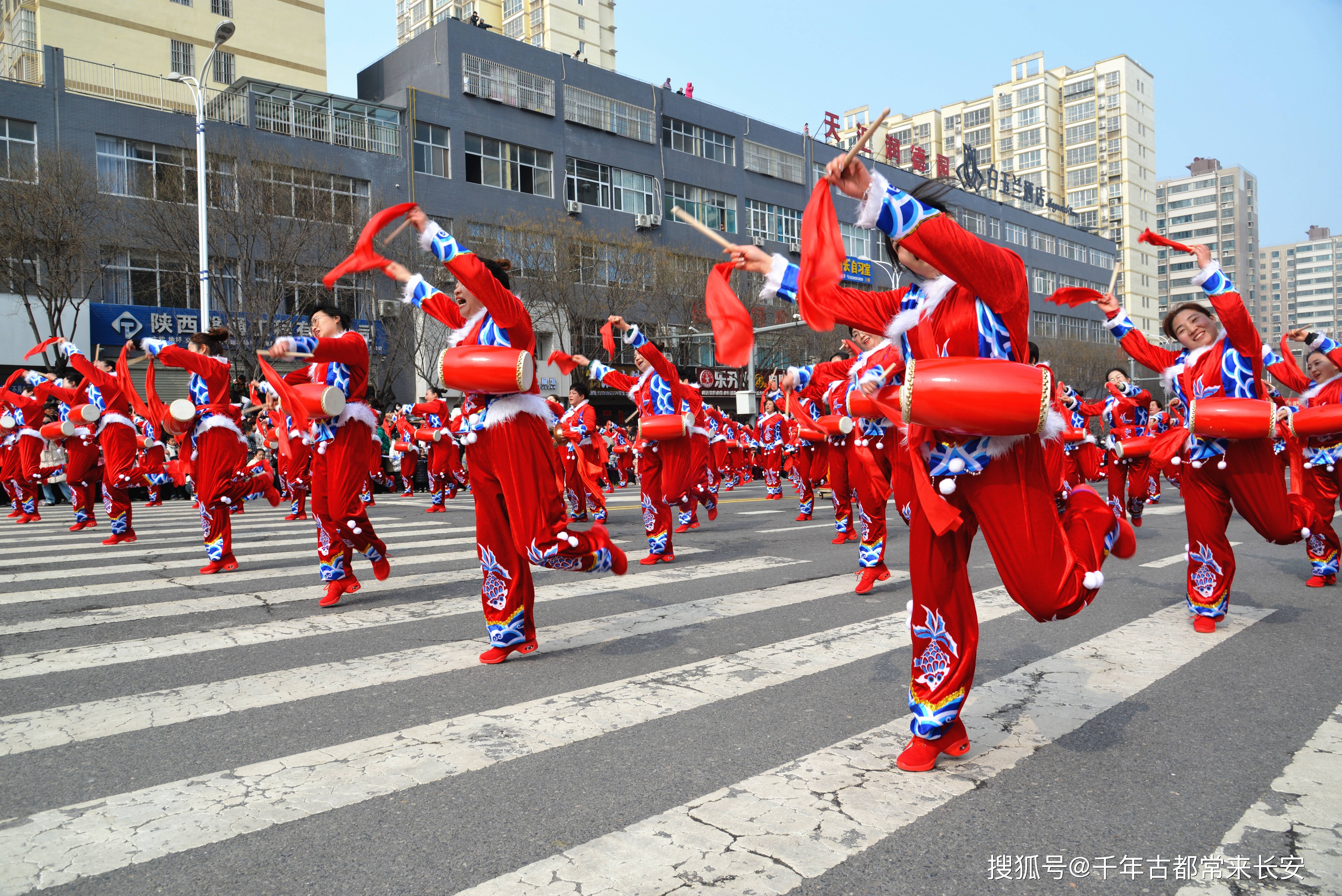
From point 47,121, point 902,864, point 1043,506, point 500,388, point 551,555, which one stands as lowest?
point 902,864

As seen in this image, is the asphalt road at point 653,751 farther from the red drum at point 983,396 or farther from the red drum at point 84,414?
the red drum at point 84,414

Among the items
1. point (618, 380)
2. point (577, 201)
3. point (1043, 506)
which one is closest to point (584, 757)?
point (1043, 506)

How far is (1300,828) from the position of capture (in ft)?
9.46

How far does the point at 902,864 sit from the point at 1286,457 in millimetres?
7764

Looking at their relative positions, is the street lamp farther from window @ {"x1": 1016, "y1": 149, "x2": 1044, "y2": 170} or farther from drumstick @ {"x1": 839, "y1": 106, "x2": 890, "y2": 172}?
window @ {"x1": 1016, "y1": 149, "x2": 1044, "y2": 170}

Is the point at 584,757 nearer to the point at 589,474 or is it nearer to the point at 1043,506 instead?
the point at 1043,506

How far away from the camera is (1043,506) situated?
3271 millimetres

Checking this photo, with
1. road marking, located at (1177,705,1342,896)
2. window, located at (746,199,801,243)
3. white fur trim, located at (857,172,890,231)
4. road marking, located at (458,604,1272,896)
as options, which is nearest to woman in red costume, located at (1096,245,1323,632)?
road marking, located at (458,604,1272,896)

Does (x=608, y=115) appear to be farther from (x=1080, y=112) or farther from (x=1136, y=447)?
(x=1080, y=112)

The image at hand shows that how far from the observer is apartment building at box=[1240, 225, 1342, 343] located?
14462 cm

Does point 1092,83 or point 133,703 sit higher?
point 1092,83

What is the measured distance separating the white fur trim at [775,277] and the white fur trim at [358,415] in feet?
13.1

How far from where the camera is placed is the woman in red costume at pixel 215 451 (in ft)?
26.3

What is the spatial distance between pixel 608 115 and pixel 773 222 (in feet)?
36.4
